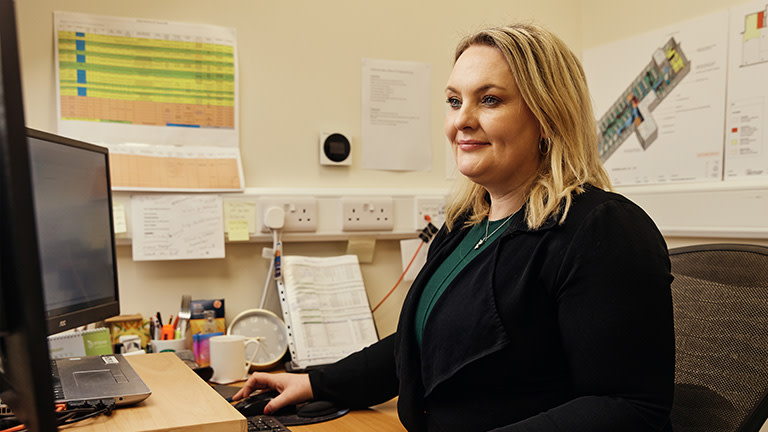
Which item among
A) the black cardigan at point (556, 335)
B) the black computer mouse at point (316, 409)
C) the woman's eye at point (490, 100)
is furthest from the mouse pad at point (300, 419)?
the woman's eye at point (490, 100)

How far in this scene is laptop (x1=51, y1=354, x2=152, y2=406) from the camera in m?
0.90

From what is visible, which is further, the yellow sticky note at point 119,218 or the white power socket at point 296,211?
the white power socket at point 296,211

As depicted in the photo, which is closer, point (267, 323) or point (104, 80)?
point (104, 80)

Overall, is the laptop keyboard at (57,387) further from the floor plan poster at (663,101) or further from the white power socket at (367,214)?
the floor plan poster at (663,101)

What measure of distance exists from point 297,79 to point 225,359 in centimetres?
85

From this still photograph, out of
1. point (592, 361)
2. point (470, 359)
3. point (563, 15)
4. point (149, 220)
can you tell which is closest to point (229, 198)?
point (149, 220)

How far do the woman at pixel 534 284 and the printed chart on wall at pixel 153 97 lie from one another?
0.72 meters

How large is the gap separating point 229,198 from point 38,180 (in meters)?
0.71

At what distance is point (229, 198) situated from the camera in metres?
1.69

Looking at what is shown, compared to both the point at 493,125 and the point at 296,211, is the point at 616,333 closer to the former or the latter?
the point at 493,125

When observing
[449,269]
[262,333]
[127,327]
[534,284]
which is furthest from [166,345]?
[534,284]

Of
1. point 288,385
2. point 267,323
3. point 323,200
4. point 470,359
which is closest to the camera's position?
point 470,359

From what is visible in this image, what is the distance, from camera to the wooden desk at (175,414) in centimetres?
84

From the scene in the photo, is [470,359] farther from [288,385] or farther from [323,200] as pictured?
[323,200]
